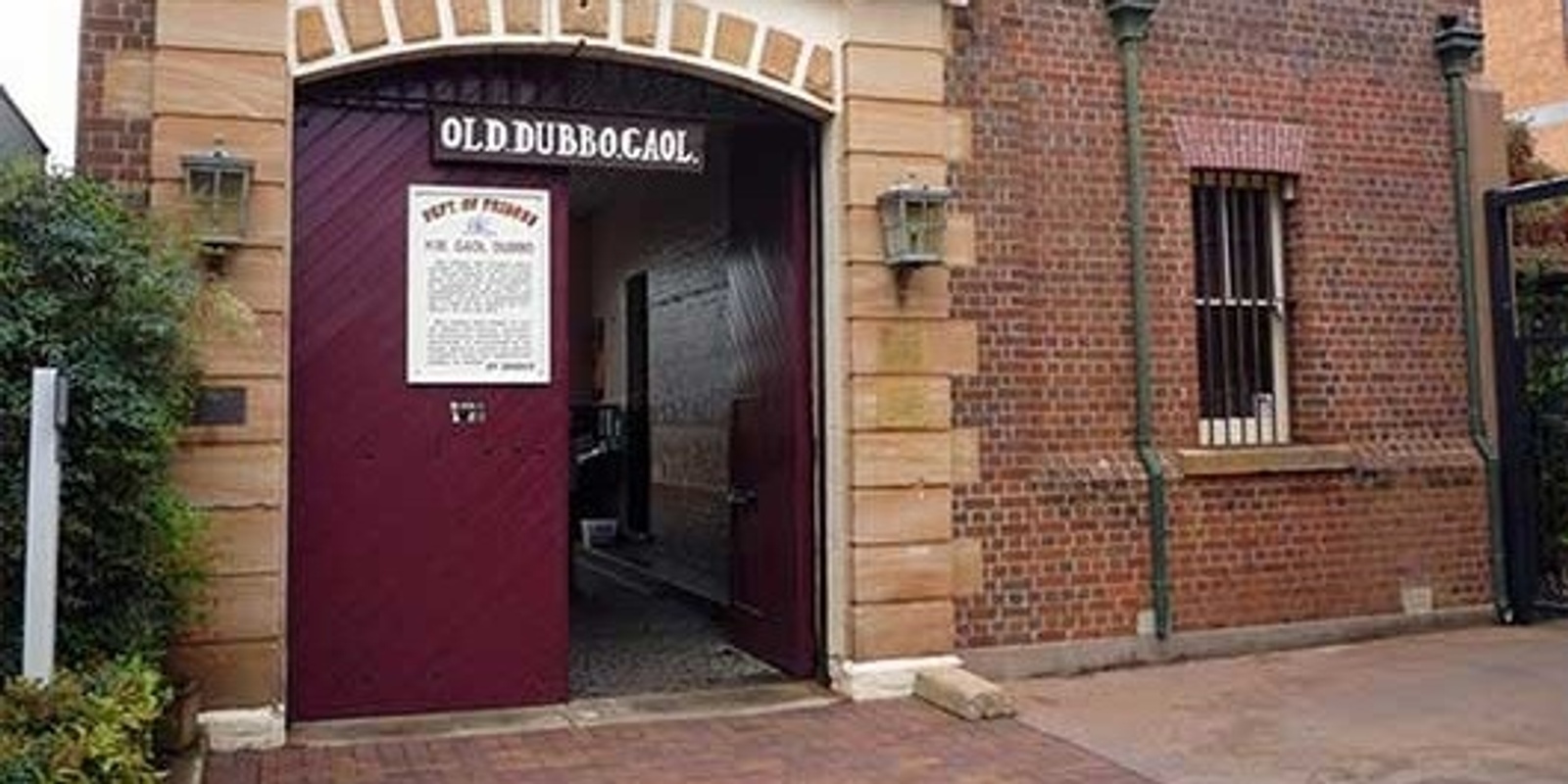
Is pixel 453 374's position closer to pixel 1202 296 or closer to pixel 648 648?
pixel 648 648

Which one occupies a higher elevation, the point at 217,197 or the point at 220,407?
the point at 217,197

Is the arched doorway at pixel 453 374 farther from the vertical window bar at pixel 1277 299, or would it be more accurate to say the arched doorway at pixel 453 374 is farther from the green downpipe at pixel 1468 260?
the green downpipe at pixel 1468 260

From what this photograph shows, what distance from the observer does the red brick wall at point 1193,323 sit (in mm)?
8766

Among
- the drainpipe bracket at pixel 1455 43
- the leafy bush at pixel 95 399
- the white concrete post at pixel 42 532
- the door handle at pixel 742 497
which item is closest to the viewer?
the white concrete post at pixel 42 532

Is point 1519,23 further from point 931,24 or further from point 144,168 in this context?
point 144,168

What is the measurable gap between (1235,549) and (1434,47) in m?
3.91

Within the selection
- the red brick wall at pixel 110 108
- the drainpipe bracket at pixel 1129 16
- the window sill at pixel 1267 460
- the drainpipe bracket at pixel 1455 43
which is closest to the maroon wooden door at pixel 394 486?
the red brick wall at pixel 110 108

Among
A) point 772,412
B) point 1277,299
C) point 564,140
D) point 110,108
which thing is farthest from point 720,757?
point 1277,299

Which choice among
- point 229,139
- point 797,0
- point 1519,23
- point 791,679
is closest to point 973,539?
point 791,679

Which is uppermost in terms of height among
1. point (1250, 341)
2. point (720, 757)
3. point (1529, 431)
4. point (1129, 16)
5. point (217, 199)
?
point (1129, 16)

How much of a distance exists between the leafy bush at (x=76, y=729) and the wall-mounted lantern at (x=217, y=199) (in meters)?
2.34

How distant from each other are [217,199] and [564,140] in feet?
6.10

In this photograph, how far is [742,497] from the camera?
9.62 m

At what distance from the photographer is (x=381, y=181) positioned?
25.4 ft
